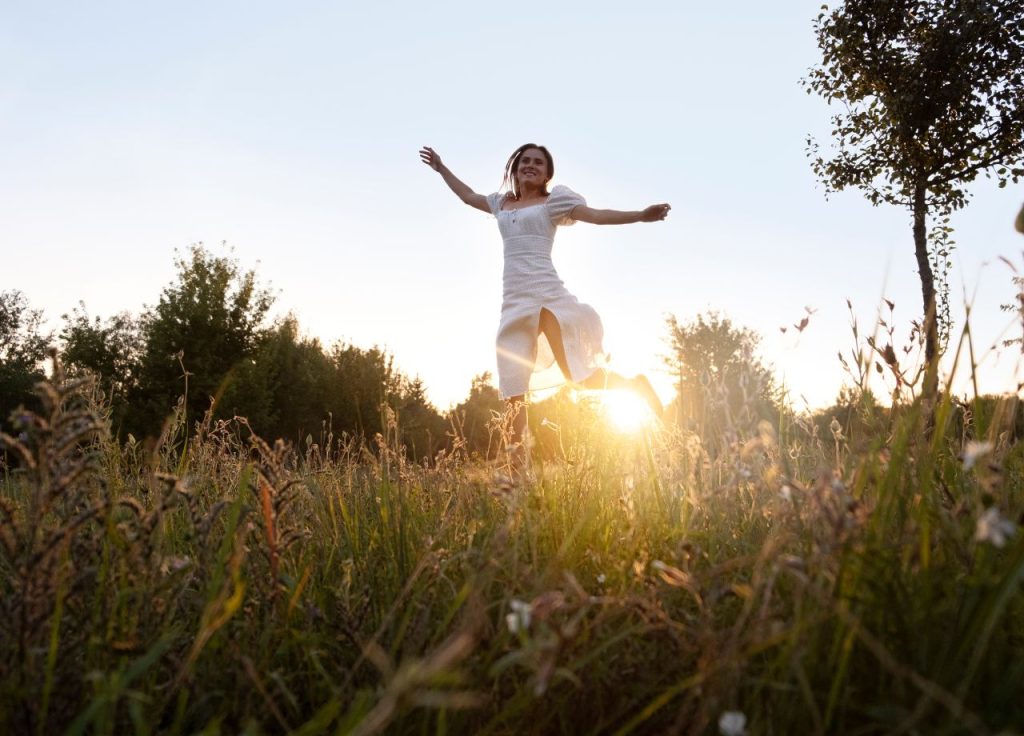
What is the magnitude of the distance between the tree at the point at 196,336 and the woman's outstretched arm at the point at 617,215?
79.3 feet

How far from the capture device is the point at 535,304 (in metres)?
7.09

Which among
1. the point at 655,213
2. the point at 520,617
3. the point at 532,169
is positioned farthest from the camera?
the point at 532,169

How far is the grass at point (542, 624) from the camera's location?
43.6 inches

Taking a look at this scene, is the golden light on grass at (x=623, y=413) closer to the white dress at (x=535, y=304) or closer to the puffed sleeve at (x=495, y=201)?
the white dress at (x=535, y=304)

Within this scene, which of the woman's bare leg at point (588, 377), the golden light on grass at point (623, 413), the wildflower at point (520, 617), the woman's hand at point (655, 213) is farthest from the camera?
the woman's bare leg at point (588, 377)

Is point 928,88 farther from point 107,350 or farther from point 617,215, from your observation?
point 107,350

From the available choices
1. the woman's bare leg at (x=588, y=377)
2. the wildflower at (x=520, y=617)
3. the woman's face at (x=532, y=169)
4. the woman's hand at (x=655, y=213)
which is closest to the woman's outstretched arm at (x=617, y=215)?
the woman's hand at (x=655, y=213)

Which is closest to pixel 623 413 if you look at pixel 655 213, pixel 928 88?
pixel 655 213

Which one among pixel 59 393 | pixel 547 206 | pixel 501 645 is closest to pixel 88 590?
pixel 59 393

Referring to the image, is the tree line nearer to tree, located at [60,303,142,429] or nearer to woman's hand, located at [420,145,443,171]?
tree, located at [60,303,142,429]

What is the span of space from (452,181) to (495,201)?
56 centimetres

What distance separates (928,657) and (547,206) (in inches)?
247

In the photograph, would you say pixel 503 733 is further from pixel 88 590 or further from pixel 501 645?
pixel 88 590

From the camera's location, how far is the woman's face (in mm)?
7506
